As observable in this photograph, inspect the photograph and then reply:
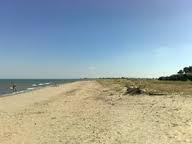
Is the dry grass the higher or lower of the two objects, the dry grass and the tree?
the lower

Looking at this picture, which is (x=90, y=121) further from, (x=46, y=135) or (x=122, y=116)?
(x=46, y=135)

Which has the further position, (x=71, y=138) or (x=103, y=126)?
(x=103, y=126)

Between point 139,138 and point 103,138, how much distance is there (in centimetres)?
137

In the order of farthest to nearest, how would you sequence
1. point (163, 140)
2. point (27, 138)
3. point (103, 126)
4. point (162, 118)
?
1. point (162, 118)
2. point (103, 126)
3. point (27, 138)
4. point (163, 140)

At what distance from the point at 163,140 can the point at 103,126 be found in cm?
412

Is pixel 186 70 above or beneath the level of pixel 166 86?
above

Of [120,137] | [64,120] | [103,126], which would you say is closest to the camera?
[120,137]

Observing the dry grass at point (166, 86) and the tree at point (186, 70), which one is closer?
the dry grass at point (166, 86)

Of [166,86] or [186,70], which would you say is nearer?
[166,86]

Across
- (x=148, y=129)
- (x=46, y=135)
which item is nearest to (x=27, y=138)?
(x=46, y=135)

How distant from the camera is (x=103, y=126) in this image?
1538cm

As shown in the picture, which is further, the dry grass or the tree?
the tree

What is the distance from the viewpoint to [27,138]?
534 inches

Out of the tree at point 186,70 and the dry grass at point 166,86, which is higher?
the tree at point 186,70
